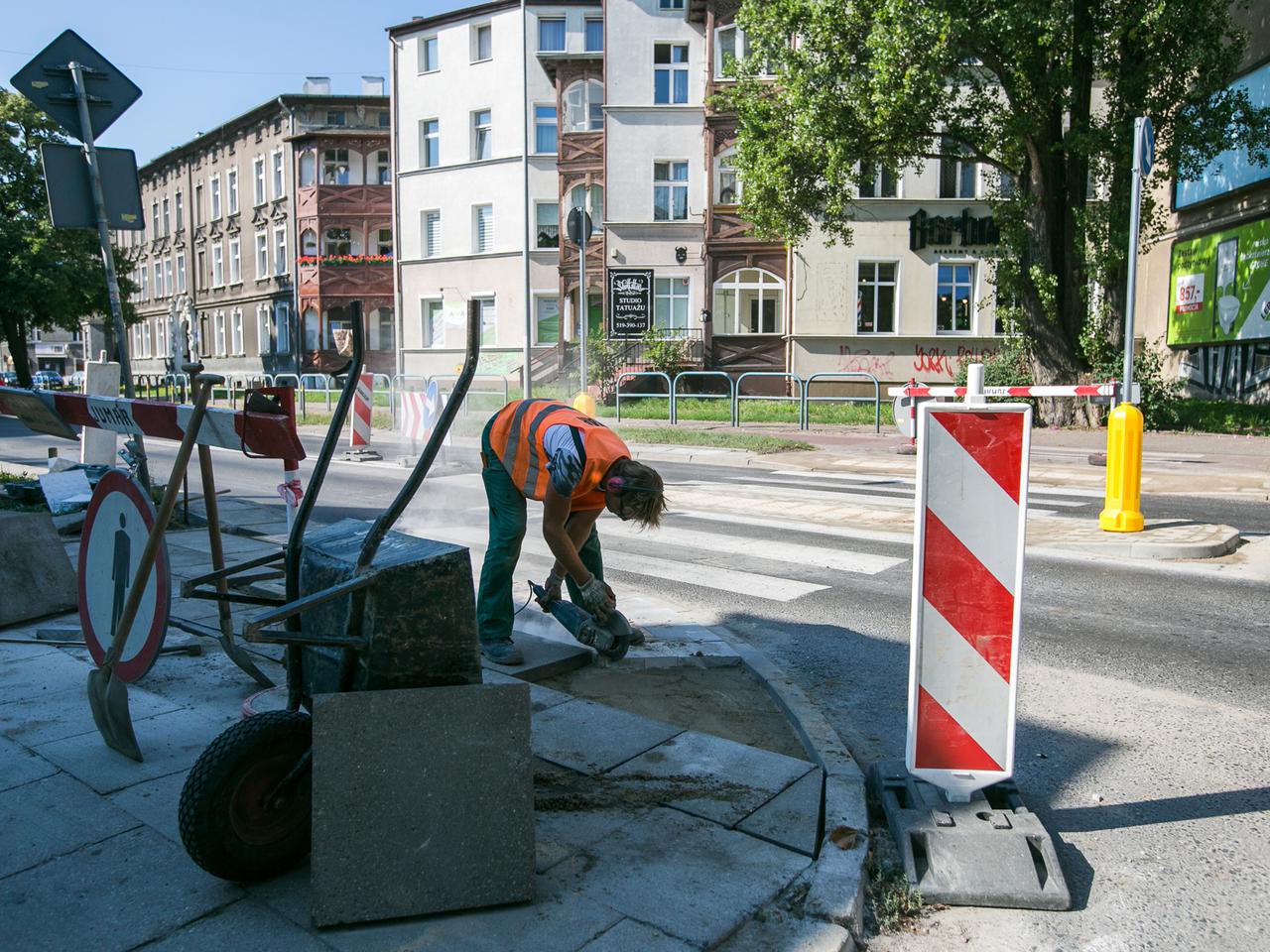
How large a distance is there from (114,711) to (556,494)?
5.93 ft

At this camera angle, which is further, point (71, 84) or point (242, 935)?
point (71, 84)

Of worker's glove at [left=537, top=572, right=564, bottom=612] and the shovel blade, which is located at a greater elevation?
worker's glove at [left=537, top=572, right=564, bottom=612]

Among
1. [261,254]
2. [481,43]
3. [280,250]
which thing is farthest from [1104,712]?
[261,254]

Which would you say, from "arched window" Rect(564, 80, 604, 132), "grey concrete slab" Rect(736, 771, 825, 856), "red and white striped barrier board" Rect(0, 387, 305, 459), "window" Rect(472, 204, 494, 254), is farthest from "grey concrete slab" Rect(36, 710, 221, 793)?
"window" Rect(472, 204, 494, 254)

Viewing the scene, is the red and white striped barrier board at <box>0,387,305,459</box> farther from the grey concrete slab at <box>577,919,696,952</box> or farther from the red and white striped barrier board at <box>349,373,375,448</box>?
the red and white striped barrier board at <box>349,373,375,448</box>

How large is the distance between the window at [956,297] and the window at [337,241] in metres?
26.5

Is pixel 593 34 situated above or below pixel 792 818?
above

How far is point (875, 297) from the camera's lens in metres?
29.2

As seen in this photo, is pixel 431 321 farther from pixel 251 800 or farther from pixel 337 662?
pixel 251 800

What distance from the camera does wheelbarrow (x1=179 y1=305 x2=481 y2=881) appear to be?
2703mm

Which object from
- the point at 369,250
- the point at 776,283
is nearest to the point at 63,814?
the point at 776,283

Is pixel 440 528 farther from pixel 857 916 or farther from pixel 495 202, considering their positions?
pixel 495 202

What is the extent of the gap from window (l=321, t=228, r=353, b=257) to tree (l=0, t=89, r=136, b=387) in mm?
9166

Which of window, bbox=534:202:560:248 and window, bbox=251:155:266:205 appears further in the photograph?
window, bbox=251:155:266:205
